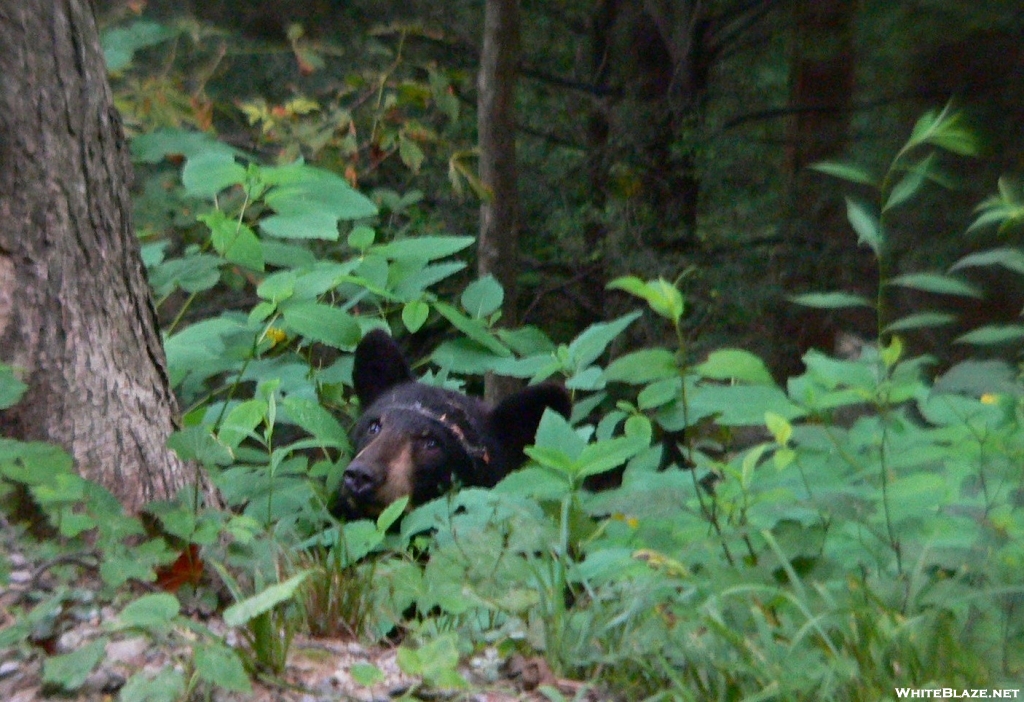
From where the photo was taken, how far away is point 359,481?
12.0 feet

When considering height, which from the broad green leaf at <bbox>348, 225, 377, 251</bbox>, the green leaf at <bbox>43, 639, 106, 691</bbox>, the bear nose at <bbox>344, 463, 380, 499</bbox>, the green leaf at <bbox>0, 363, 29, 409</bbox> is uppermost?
the broad green leaf at <bbox>348, 225, 377, 251</bbox>

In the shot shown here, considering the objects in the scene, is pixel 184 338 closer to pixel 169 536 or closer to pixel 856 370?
pixel 169 536

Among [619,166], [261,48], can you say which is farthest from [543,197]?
[261,48]

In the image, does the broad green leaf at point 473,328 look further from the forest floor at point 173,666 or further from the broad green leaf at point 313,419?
the forest floor at point 173,666

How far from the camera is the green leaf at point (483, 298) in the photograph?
4105 millimetres

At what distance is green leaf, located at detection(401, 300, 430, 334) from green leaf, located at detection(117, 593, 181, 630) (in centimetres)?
204

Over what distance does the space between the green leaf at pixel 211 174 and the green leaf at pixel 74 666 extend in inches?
56.6

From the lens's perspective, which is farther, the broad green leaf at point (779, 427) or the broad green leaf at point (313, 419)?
the broad green leaf at point (313, 419)

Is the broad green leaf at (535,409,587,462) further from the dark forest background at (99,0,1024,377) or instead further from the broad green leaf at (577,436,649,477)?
the dark forest background at (99,0,1024,377)

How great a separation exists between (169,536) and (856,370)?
1685 millimetres

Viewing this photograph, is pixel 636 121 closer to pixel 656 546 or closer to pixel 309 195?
pixel 309 195

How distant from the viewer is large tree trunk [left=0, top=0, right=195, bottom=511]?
8.37ft

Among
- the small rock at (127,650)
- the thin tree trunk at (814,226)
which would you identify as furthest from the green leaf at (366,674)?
the thin tree trunk at (814,226)

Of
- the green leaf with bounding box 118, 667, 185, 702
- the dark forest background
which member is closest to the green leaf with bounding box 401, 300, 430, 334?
the green leaf with bounding box 118, 667, 185, 702
